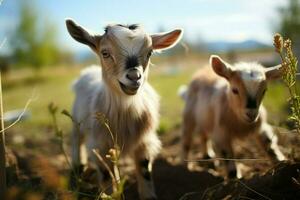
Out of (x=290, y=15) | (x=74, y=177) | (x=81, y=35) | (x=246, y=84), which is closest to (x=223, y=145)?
(x=246, y=84)

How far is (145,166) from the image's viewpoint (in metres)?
4.88

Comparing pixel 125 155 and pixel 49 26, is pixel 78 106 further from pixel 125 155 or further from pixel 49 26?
pixel 49 26

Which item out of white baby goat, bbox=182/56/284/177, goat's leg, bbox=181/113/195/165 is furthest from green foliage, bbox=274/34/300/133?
goat's leg, bbox=181/113/195/165

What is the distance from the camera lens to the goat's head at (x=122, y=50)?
4.13 meters

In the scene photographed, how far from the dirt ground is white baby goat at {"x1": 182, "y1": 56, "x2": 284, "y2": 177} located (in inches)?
11.4

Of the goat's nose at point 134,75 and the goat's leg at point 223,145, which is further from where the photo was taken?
the goat's leg at point 223,145

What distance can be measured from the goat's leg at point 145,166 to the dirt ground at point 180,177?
0.92 ft

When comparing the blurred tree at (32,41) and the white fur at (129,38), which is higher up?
the white fur at (129,38)

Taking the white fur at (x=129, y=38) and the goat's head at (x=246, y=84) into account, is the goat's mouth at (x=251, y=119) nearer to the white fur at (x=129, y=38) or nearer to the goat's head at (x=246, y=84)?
the goat's head at (x=246, y=84)

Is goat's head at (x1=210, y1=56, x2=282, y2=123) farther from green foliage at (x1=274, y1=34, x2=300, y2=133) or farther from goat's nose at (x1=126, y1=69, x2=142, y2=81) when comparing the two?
green foliage at (x1=274, y1=34, x2=300, y2=133)

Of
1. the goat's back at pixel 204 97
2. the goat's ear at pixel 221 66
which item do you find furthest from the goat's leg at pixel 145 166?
the goat's back at pixel 204 97

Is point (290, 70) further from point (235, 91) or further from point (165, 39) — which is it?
point (165, 39)

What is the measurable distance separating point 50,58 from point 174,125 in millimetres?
43902

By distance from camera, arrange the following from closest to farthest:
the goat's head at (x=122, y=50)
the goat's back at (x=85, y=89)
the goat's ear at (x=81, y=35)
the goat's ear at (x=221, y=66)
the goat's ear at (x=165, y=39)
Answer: the goat's head at (x=122, y=50), the goat's ear at (x=81, y=35), the goat's ear at (x=165, y=39), the goat's ear at (x=221, y=66), the goat's back at (x=85, y=89)
